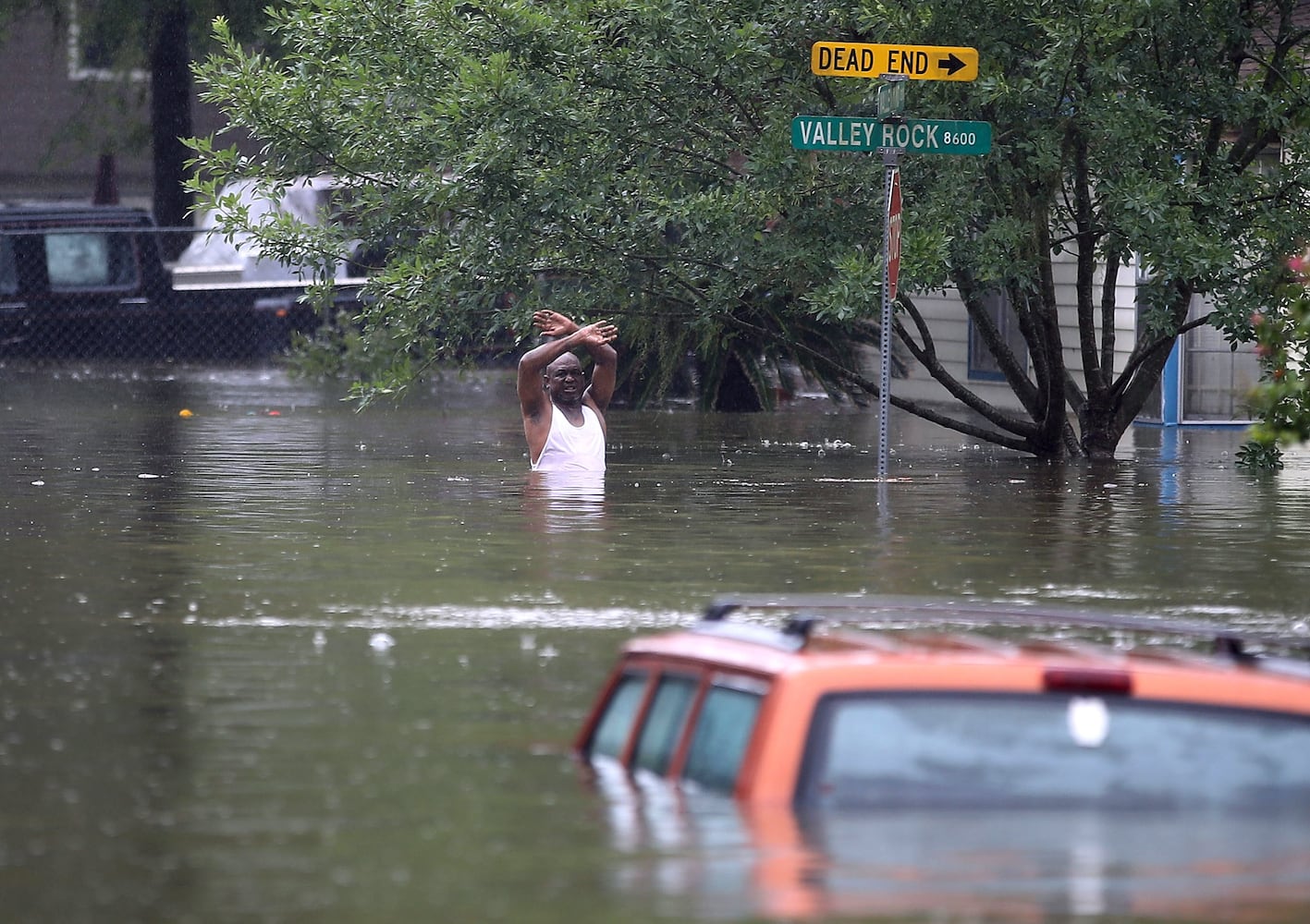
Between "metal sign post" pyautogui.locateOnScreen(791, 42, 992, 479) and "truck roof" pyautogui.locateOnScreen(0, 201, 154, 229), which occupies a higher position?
"truck roof" pyautogui.locateOnScreen(0, 201, 154, 229)

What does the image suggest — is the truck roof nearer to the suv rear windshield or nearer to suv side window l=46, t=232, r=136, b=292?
suv side window l=46, t=232, r=136, b=292

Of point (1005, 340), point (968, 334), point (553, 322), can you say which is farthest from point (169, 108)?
point (553, 322)

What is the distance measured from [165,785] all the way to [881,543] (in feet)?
24.2

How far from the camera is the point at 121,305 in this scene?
36.4 meters

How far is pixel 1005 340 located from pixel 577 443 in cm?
1153

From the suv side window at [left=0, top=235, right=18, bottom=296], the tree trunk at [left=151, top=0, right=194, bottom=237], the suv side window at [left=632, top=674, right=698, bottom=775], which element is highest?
the tree trunk at [left=151, top=0, right=194, bottom=237]

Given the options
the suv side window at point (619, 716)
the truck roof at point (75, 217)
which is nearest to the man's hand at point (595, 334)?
the suv side window at point (619, 716)

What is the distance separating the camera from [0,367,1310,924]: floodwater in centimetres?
597

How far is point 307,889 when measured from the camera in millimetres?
6055

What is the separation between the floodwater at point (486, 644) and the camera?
5973mm

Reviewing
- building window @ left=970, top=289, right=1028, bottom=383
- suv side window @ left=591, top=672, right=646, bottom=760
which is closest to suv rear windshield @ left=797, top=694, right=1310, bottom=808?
suv side window @ left=591, top=672, right=646, bottom=760

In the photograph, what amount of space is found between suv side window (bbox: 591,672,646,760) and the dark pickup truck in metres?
29.4

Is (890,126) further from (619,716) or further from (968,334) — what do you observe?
(968,334)

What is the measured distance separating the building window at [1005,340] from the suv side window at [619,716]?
871 inches
